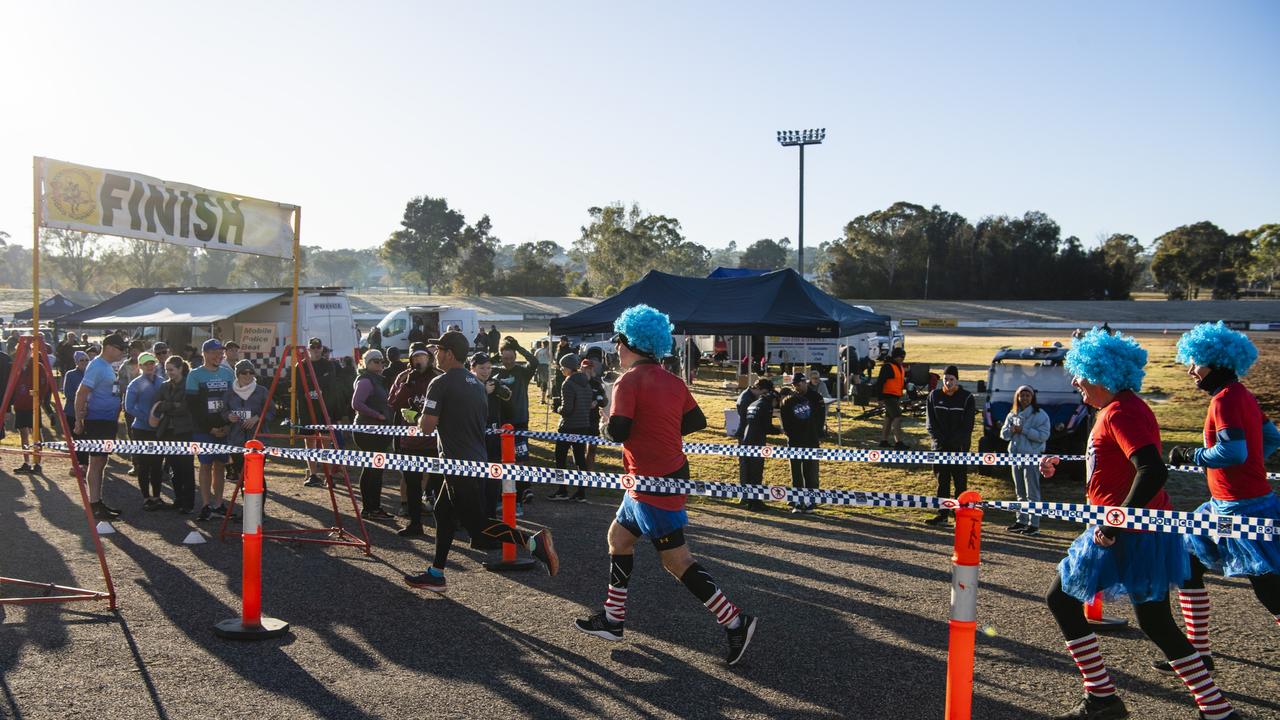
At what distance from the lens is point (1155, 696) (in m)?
4.86

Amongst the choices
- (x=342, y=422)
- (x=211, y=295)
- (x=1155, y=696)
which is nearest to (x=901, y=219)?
(x=211, y=295)

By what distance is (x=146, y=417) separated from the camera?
9609 millimetres

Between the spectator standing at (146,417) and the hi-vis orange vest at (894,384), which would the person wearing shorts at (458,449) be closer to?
the spectator standing at (146,417)

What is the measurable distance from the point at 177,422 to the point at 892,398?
10.8 m

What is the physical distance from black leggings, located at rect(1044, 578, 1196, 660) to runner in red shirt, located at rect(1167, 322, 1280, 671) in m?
0.51

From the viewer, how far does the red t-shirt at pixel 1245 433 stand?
473cm

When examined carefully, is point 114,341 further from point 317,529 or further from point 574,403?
point 574,403

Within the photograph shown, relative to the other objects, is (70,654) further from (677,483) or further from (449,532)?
(677,483)

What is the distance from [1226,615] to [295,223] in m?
9.40

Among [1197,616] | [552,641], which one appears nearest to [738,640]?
[552,641]

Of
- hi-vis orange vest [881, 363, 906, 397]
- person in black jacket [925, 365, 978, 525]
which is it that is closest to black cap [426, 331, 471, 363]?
person in black jacket [925, 365, 978, 525]

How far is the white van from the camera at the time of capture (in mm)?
33000

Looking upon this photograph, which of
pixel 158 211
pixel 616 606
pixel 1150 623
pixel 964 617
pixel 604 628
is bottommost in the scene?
pixel 604 628

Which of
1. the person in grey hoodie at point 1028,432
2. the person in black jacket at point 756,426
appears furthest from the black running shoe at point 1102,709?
the person in black jacket at point 756,426
